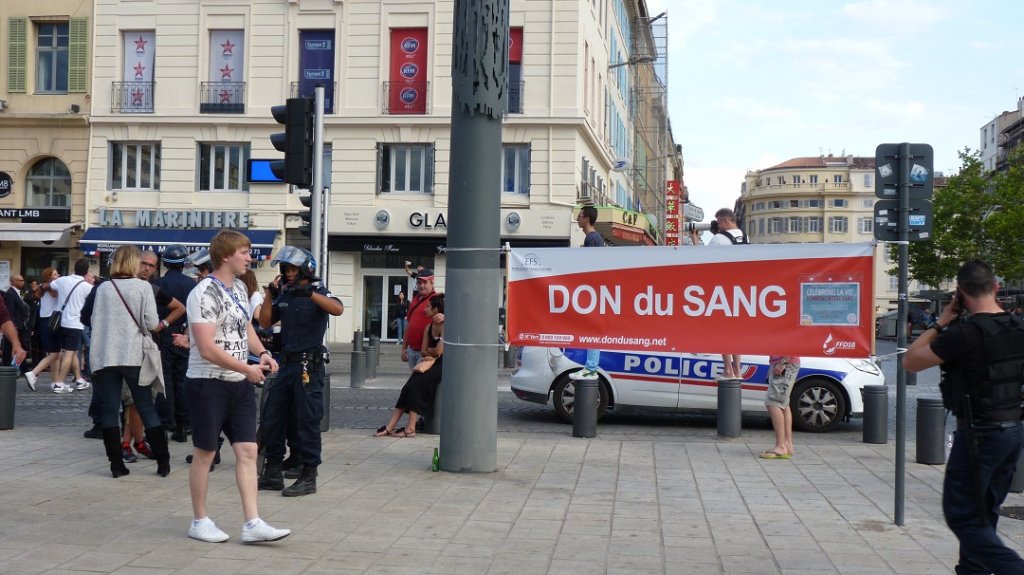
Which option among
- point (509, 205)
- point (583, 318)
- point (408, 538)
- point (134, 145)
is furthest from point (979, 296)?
point (134, 145)

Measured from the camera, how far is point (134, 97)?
32.7 m

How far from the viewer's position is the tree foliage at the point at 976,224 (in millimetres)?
58406

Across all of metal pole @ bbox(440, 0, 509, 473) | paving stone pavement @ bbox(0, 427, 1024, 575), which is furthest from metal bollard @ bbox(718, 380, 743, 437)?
metal pole @ bbox(440, 0, 509, 473)

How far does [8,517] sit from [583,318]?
504cm

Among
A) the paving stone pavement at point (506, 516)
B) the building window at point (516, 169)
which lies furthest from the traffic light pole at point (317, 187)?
the building window at point (516, 169)

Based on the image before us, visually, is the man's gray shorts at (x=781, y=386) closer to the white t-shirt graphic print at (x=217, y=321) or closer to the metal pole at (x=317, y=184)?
the metal pole at (x=317, y=184)

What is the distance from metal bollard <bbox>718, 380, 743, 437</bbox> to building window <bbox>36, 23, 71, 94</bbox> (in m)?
27.8

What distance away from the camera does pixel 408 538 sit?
6.29 meters

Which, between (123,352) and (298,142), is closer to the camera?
(123,352)

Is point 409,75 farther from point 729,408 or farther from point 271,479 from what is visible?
point 271,479

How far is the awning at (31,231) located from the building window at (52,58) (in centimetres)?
425

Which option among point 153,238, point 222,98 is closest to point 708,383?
point 153,238

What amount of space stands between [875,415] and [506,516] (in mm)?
5705

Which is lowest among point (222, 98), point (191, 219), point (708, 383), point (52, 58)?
point (708, 383)
